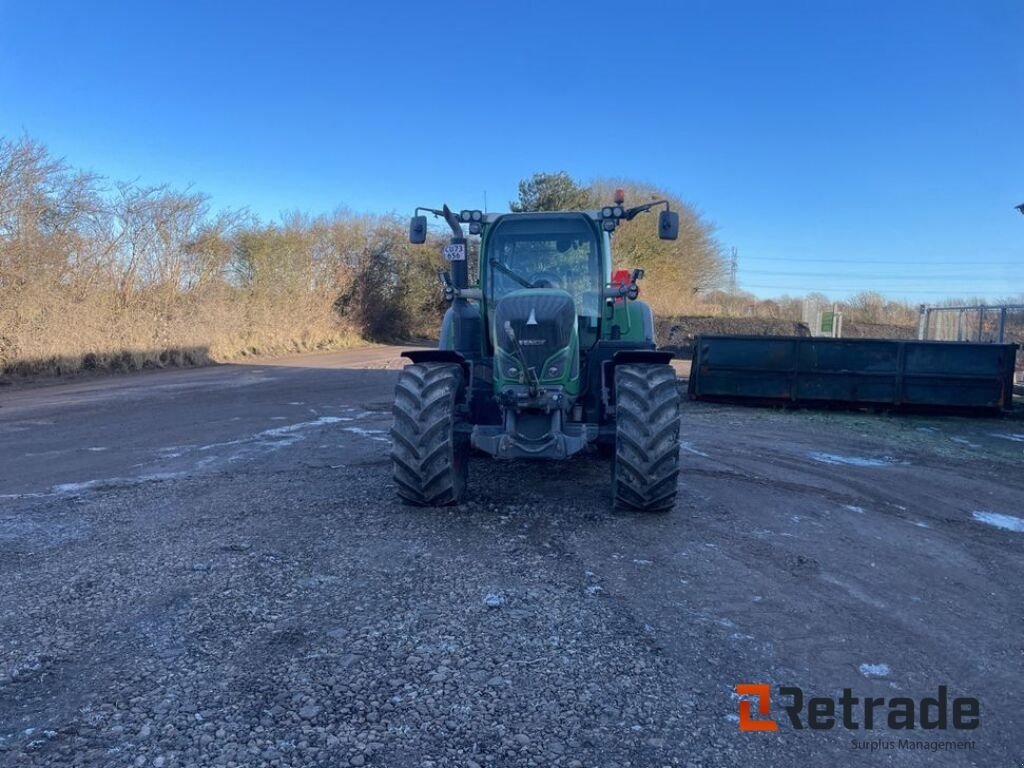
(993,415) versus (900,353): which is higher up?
(900,353)

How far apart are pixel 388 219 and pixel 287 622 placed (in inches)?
1116

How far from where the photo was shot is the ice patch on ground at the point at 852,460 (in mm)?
7796

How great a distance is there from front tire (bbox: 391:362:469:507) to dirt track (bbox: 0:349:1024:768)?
196 mm

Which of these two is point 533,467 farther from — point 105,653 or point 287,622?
point 105,653

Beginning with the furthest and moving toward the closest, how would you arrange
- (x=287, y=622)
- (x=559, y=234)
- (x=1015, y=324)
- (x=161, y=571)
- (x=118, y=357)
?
(x=118, y=357), (x=1015, y=324), (x=559, y=234), (x=161, y=571), (x=287, y=622)

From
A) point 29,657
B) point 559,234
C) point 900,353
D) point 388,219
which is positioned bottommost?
point 29,657

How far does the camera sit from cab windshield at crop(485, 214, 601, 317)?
643 centimetres

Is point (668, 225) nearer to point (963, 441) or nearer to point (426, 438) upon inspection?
point (426, 438)

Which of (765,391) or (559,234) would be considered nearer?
(559,234)

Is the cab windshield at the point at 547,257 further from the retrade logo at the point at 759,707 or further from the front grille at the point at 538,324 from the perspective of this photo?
the retrade logo at the point at 759,707

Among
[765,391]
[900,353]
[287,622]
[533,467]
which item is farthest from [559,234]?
[900,353]

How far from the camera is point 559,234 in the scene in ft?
21.4

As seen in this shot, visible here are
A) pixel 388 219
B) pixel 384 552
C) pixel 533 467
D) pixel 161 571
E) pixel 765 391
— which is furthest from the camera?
pixel 388 219

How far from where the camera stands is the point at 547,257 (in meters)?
6.50
